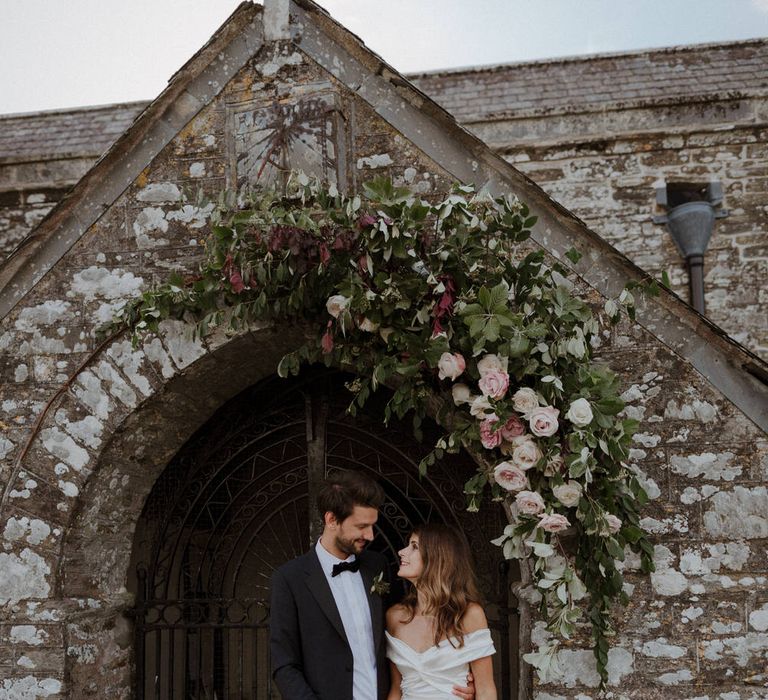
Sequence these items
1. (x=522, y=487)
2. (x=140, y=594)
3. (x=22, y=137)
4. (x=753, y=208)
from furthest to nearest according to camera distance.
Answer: (x=22, y=137) < (x=753, y=208) < (x=140, y=594) < (x=522, y=487)

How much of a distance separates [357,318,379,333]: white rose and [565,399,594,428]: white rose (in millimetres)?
859

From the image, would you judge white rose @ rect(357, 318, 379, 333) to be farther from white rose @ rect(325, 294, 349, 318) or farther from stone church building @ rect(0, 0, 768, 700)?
stone church building @ rect(0, 0, 768, 700)

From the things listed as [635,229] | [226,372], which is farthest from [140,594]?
[635,229]

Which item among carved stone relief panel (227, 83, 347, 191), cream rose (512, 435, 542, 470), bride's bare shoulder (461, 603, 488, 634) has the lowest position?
bride's bare shoulder (461, 603, 488, 634)

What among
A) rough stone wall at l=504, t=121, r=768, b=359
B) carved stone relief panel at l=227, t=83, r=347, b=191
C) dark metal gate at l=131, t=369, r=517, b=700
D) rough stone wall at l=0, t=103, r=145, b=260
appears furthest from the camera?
rough stone wall at l=0, t=103, r=145, b=260

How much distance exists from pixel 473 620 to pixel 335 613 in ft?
1.69

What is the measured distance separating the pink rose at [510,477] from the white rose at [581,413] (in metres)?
0.30

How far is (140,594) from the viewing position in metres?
4.12

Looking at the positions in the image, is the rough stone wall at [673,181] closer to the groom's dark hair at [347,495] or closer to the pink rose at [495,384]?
the pink rose at [495,384]

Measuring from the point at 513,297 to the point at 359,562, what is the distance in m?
1.23

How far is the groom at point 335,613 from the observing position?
2830 millimetres

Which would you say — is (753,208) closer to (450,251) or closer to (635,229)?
(635,229)

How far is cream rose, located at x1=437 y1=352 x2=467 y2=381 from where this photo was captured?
298cm

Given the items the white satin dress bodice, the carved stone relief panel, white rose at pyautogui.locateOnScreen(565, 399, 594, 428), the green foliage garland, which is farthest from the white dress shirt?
the carved stone relief panel
